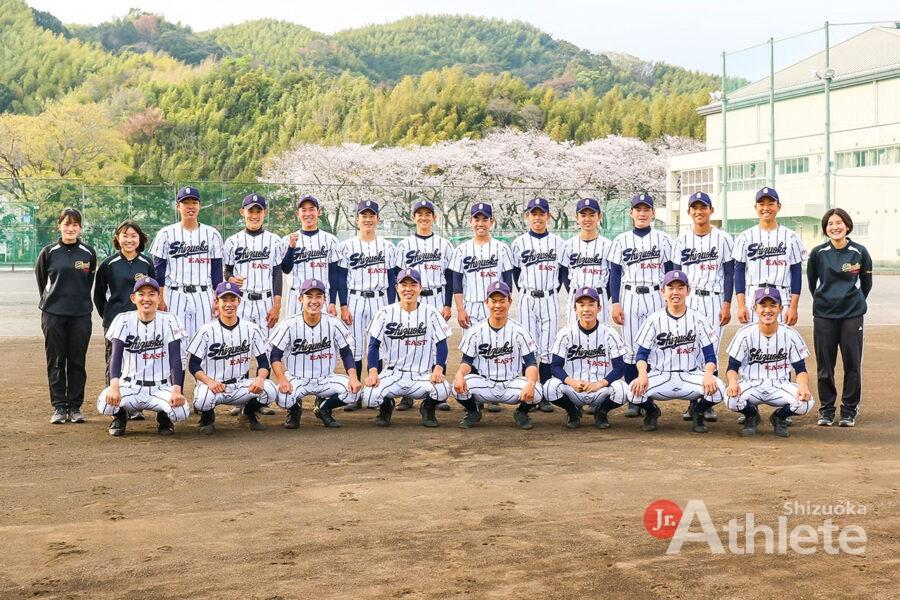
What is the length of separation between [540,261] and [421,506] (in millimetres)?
4029

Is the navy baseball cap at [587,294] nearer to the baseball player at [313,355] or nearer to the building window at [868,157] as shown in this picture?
the baseball player at [313,355]

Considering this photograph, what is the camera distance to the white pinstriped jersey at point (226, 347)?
7.92 meters

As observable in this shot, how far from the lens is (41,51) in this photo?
301 feet

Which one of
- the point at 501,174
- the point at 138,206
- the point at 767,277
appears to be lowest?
the point at 767,277

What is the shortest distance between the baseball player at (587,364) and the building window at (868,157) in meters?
41.8

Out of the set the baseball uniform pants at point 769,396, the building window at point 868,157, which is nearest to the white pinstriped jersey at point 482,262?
the baseball uniform pants at point 769,396

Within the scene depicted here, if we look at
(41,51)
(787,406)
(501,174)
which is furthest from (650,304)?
(41,51)

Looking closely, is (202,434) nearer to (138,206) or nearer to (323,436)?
(323,436)

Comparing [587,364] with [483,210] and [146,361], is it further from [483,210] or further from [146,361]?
[146,361]

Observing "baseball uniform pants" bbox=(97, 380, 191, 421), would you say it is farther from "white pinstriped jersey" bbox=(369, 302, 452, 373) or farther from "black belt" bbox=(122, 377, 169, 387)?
"white pinstriped jersey" bbox=(369, 302, 452, 373)

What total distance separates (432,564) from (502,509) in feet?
3.28

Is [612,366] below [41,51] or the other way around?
below

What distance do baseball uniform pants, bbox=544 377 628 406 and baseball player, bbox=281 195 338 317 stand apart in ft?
7.51

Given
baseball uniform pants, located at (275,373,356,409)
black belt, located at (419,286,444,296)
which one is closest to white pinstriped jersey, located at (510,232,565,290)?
black belt, located at (419,286,444,296)
